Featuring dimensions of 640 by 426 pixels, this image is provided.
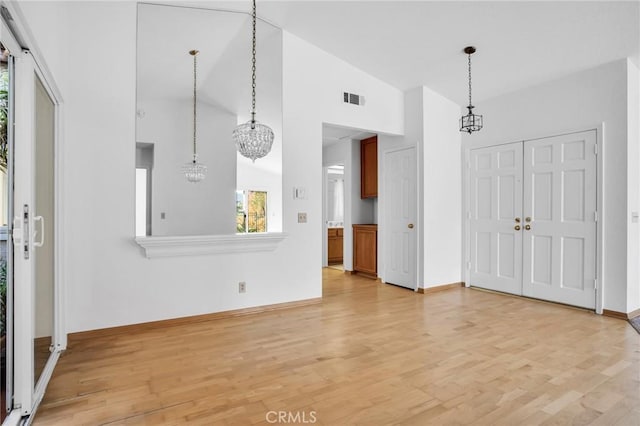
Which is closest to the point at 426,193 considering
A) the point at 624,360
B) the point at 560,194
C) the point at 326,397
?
the point at 560,194

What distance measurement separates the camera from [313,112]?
14.5ft

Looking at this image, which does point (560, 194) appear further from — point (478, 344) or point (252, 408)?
point (252, 408)

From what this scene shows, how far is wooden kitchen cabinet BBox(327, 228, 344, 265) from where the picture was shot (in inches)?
305

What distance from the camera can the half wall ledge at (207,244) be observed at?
3373mm

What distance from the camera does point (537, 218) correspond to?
4.49m

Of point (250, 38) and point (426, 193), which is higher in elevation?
point (250, 38)

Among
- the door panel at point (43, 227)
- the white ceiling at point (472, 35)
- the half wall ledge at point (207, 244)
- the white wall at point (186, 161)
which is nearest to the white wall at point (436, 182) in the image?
the white ceiling at point (472, 35)

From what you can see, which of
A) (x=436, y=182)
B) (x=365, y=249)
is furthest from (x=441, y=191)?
(x=365, y=249)

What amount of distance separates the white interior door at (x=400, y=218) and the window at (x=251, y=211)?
2.20 m

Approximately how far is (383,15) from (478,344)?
3.22 m

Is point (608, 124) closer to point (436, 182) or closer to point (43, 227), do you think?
point (436, 182)

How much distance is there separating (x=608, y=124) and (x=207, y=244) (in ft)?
14.4

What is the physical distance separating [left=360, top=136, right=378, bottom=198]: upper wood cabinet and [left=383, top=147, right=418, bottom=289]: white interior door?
0.52m

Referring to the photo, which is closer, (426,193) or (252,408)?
(252,408)
